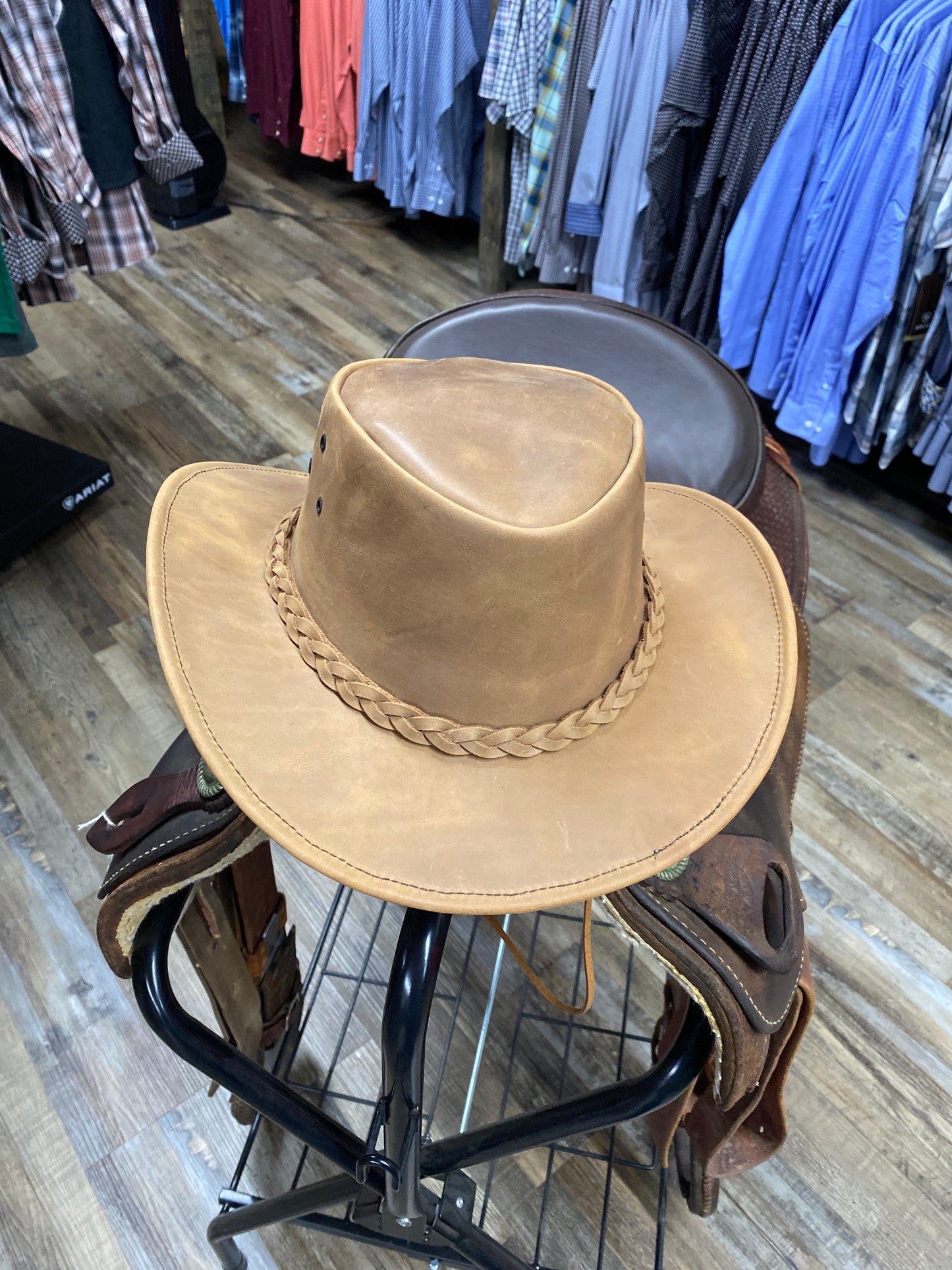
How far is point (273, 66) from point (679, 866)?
3.46 m

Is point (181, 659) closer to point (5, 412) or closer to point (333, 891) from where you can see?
point (333, 891)

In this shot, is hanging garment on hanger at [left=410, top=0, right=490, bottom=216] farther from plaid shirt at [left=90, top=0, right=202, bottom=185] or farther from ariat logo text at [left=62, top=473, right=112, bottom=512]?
ariat logo text at [left=62, top=473, right=112, bottom=512]

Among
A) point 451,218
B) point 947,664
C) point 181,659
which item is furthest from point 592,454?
point 451,218

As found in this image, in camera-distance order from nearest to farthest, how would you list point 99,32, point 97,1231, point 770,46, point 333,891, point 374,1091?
point 97,1231, point 374,1091, point 333,891, point 99,32, point 770,46

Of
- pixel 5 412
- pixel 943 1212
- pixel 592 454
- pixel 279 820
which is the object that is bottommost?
pixel 943 1212

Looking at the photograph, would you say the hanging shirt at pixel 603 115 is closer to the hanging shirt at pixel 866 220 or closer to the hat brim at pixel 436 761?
the hanging shirt at pixel 866 220

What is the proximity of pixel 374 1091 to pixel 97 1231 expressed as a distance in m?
0.39

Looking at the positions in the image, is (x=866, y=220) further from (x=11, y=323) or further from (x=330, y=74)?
(x=330, y=74)

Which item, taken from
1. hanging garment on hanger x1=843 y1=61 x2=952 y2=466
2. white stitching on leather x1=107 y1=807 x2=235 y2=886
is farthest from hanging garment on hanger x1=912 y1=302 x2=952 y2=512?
white stitching on leather x1=107 y1=807 x2=235 y2=886

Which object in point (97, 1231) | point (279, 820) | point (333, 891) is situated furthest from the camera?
point (333, 891)

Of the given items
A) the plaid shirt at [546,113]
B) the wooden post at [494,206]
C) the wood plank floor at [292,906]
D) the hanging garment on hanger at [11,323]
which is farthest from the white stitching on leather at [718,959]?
the wooden post at [494,206]

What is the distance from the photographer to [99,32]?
1602 mm

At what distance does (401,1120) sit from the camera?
2.21ft

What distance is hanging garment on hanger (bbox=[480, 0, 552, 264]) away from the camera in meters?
2.30
